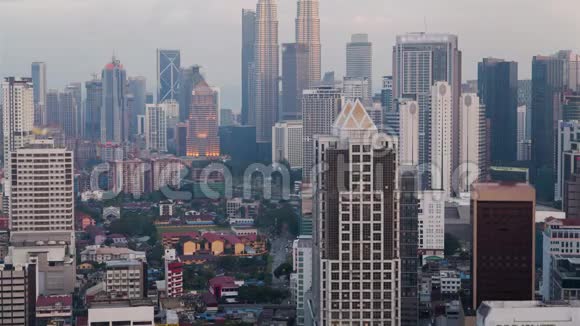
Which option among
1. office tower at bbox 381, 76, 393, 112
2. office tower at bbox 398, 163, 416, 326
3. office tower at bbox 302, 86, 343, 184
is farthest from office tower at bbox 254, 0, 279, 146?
office tower at bbox 398, 163, 416, 326

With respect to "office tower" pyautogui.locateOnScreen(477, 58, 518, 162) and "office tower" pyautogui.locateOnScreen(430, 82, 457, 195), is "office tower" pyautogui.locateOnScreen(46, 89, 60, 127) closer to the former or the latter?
"office tower" pyautogui.locateOnScreen(430, 82, 457, 195)

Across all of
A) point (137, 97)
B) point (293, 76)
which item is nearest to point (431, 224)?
point (293, 76)

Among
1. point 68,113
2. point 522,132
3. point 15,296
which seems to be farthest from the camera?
point 68,113

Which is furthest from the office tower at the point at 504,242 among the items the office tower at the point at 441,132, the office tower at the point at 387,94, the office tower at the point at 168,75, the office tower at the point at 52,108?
the office tower at the point at 168,75

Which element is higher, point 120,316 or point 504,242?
point 504,242

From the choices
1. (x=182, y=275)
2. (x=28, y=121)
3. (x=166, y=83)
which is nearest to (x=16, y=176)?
(x=182, y=275)

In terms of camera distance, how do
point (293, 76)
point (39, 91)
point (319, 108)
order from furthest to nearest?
point (293, 76) < point (319, 108) < point (39, 91)

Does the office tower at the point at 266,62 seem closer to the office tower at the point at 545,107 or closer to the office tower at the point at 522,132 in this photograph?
the office tower at the point at 522,132

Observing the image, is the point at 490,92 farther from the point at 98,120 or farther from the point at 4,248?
the point at 4,248

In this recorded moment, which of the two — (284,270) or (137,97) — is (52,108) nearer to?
(137,97)
